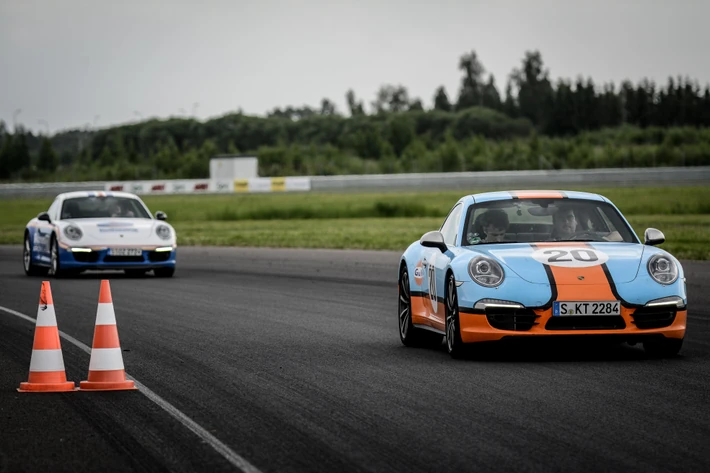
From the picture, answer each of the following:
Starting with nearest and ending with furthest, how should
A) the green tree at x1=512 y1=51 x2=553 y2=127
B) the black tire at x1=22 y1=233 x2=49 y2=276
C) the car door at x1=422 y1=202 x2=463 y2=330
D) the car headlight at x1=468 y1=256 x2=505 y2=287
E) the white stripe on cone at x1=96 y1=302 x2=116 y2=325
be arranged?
the white stripe on cone at x1=96 y1=302 x2=116 y2=325 < the car headlight at x1=468 y1=256 x2=505 y2=287 < the car door at x1=422 y1=202 x2=463 y2=330 < the black tire at x1=22 y1=233 x2=49 y2=276 < the green tree at x1=512 y1=51 x2=553 y2=127

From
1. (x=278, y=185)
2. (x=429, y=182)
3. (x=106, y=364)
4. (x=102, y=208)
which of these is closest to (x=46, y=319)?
(x=106, y=364)

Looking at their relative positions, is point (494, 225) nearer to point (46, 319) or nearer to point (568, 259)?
point (568, 259)

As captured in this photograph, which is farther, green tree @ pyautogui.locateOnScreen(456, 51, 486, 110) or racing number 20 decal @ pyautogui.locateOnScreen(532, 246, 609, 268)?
green tree @ pyautogui.locateOnScreen(456, 51, 486, 110)

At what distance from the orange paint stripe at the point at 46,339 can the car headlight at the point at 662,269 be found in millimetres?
4237

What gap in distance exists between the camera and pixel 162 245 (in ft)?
68.2

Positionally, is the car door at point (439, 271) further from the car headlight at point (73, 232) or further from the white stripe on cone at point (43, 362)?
the car headlight at point (73, 232)

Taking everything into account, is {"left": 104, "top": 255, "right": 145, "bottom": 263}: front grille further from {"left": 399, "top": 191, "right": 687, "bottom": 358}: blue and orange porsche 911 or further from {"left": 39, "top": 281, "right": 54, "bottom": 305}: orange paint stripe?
{"left": 39, "top": 281, "right": 54, "bottom": 305}: orange paint stripe

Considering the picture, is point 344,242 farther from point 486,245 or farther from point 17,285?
point 486,245

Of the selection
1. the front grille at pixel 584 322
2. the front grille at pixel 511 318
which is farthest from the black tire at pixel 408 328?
the front grille at pixel 584 322

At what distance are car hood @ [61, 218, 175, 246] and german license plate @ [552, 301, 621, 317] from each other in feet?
41.4

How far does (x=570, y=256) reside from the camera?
365 inches

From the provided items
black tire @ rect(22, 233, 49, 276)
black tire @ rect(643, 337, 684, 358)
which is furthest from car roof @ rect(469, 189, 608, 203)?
black tire @ rect(22, 233, 49, 276)

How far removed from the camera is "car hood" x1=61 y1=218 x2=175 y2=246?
67.5 ft

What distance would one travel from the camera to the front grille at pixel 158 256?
20.7 meters
